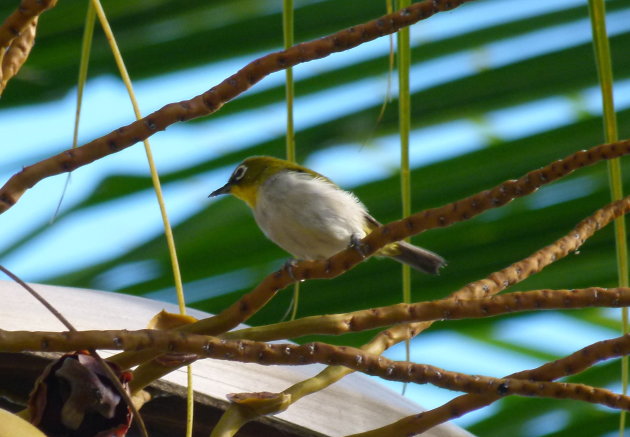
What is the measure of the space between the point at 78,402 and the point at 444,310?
0.48ft

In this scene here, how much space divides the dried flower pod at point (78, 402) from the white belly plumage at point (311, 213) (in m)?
1.04

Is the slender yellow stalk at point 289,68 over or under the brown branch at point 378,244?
over

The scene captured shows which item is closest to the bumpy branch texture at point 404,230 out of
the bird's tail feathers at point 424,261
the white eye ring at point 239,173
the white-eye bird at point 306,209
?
the bird's tail feathers at point 424,261

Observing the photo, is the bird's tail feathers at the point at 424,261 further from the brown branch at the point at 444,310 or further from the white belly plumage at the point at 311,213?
the brown branch at the point at 444,310

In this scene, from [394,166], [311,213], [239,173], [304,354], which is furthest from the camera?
[239,173]

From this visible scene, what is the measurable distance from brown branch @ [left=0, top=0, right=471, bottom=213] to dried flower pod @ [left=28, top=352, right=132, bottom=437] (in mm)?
79

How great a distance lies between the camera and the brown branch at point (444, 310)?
0.36m

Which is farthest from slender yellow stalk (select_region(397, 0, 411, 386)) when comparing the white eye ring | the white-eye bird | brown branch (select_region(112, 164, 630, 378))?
the white eye ring

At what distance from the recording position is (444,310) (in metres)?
0.36

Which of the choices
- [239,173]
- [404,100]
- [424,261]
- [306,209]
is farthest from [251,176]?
[404,100]

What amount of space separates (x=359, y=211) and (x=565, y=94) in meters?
0.65

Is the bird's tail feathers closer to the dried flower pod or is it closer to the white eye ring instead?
the dried flower pod

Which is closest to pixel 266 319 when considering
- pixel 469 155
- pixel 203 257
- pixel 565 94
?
pixel 203 257

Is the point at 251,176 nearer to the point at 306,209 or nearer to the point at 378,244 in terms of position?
the point at 306,209
